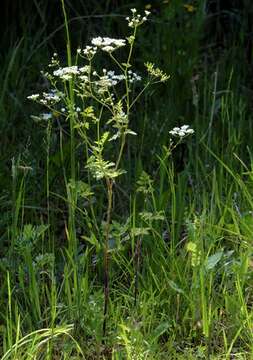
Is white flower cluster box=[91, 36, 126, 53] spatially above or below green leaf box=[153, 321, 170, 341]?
above

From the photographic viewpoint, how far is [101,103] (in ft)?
8.04

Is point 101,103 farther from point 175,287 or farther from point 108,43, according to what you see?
point 175,287

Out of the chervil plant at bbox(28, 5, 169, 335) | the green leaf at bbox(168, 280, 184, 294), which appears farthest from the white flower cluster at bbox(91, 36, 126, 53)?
the green leaf at bbox(168, 280, 184, 294)

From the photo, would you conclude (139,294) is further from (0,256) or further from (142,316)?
(0,256)

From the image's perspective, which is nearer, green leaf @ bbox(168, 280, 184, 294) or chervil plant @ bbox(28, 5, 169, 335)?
chervil plant @ bbox(28, 5, 169, 335)

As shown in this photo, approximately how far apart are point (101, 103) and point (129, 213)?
759 mm

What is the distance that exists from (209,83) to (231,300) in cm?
159

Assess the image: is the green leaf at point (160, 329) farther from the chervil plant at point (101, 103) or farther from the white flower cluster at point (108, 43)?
the white flower cluster at point (108, 43)

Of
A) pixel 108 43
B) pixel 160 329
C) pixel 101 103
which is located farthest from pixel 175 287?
pixel 108 43

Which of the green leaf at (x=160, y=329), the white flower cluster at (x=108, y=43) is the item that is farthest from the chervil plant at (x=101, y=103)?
the green leaf at (x=160, y=329)

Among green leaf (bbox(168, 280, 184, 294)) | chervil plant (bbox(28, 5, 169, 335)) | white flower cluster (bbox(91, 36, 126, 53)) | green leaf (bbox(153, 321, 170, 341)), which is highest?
white flower cluster (bbox(91, 36, 126, 53))

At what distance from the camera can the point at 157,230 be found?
2852 millimetres

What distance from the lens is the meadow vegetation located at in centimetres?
240

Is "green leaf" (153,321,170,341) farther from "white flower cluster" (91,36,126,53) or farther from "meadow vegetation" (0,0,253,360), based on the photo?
"white flower cluster" (91,36,126,53)
